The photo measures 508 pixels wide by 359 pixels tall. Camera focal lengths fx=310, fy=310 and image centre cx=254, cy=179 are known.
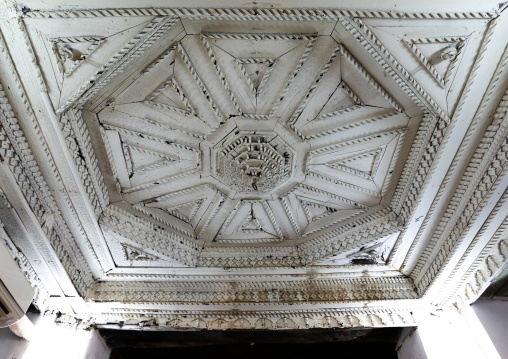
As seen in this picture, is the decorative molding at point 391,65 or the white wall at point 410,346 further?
the white wall at point 410,346

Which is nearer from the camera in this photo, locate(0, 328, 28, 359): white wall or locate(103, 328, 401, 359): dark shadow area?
locate(0, 328, 28, 359): white wall

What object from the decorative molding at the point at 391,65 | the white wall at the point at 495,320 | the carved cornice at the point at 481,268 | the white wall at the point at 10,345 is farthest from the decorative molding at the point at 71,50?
the white wall at the point at 495,320

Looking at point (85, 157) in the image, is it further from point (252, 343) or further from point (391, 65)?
point (252, 343)

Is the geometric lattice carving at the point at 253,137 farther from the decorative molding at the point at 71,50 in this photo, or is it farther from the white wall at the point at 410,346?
the white wall at the point at 410,346

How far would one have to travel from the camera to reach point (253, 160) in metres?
1.89

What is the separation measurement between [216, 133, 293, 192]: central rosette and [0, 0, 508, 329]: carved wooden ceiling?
0.01 metres

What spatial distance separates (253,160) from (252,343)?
1918 millimetres

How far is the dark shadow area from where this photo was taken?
289 centimetres

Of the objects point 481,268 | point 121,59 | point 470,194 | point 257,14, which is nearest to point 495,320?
point 481,268

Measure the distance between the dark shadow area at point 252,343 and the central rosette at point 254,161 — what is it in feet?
5.18

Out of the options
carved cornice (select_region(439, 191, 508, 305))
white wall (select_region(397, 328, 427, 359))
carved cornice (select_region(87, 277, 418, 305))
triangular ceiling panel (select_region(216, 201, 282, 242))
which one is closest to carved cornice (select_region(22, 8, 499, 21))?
carved cornice (select_region(439, 191, 508, 305))

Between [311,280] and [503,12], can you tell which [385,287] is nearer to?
[311,280]

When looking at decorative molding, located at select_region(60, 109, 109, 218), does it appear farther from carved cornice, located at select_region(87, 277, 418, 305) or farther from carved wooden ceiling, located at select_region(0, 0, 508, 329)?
carved cornice, located at select_region(87, 277, 418, 305)

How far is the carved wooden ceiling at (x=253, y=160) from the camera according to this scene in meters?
1.39
